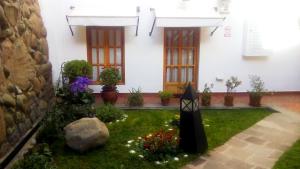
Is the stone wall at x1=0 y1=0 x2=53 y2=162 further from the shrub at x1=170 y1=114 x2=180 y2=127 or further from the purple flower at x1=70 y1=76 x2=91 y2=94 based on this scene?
the shrub at x1=170 y1=114 x2=180 y2=127

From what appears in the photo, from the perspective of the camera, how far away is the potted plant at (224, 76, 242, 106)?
8180 millimetres

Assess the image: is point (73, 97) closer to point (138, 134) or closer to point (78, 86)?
point (78, 86)

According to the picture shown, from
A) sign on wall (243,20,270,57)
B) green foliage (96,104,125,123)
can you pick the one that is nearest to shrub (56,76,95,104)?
green foliage (96,104,125,123)

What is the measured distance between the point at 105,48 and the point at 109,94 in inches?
57.8

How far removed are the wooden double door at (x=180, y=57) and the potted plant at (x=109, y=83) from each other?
1.65 m

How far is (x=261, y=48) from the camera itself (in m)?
8.90

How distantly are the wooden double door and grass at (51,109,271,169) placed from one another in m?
1.67

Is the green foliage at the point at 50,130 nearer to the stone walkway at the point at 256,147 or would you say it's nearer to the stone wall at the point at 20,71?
the stone wall at the point at 20,71

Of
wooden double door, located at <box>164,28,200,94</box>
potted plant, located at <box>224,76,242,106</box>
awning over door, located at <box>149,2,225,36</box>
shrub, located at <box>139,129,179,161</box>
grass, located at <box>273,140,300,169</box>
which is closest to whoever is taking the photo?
grass, located at <box>273,140,300,169</box>

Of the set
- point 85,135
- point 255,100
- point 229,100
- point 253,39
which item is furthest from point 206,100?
point 85,135

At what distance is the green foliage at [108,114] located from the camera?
6.71 metres

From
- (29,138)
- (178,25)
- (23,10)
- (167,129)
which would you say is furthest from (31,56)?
(178,25)

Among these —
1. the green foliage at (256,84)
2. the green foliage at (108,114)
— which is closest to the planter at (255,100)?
the green foliage at (256,84)

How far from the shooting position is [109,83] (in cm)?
813
